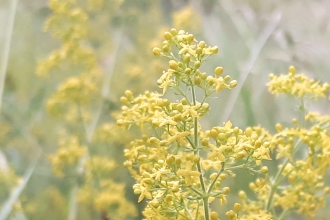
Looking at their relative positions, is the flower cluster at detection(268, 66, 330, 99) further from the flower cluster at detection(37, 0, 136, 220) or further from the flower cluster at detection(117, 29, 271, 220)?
the flower cluster at detection(37, 0, 136, 220)

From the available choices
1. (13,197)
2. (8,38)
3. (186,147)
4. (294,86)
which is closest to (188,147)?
(186,147)

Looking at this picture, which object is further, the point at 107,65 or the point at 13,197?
the point at 107,65

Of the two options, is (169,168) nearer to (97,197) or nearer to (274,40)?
(97,197)

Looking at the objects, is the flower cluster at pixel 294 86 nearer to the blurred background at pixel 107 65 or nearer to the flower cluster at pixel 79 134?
the blurred background at pixel 107 65

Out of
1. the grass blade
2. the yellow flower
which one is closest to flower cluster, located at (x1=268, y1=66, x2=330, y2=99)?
the yellow flower

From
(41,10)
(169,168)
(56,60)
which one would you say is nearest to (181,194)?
(169,168)

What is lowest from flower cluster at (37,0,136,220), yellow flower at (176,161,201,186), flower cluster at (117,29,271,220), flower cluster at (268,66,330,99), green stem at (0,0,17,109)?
yellow flower at (176,161,201,186)

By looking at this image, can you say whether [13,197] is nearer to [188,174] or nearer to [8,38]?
[8,38]

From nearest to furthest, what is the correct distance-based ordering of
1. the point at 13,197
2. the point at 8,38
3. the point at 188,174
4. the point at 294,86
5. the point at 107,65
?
1. the point at 188,174
2. the point at 294,86
3. the point at 13,197
4. the point at 8,38
5. the point at 107,65

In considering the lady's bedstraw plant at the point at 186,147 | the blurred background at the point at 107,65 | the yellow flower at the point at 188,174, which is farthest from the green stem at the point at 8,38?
the yellow flower at the point at 188,174
